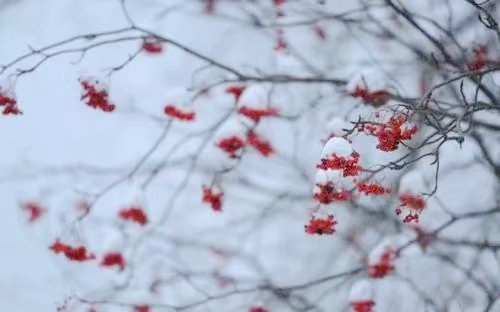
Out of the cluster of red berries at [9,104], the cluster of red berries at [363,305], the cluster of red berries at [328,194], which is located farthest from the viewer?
the cluster of red berries at [363,305]

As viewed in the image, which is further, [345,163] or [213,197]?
[213,197]

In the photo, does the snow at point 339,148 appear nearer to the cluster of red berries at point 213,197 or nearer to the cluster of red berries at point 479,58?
the cluster of red berries at point 479,58

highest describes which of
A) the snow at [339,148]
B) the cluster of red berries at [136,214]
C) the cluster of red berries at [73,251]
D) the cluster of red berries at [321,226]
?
the cluster of red berries at [136,214]

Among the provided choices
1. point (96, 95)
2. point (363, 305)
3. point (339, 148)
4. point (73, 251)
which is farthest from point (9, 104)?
point (363, 305)

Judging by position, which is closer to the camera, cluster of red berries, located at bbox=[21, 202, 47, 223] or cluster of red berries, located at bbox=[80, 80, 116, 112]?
cluster of red berries, located at bbox=[80, 80, 116, 112]

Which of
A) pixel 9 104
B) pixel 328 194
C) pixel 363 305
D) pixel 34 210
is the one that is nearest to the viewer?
pixel 328 194

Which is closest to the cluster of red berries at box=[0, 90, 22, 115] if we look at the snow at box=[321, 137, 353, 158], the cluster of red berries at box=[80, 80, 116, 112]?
the cluster of red berries at box=[80, 80, 116, 112]

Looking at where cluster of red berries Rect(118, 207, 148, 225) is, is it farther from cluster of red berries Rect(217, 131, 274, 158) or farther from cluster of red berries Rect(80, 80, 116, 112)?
cluster of red berries Rect(80, 80, 116, 112)

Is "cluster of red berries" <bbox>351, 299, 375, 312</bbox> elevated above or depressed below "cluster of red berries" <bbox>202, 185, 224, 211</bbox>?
below

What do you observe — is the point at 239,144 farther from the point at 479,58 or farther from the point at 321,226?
the point at 479,58

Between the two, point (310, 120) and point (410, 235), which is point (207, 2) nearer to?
point (310, 120)

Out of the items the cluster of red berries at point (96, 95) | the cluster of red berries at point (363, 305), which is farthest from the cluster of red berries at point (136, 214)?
the cluster of red berries at point (363, 305)

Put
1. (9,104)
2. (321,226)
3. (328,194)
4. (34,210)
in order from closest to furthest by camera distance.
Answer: (328,194)
(321,226)
(9,104)
(34,210)

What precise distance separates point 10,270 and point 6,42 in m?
2.18
